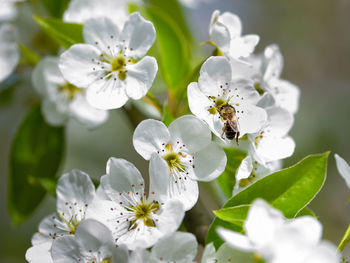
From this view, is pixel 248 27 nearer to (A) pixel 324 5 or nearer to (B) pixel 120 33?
(A) pixel 324 5

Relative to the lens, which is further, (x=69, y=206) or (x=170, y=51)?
(x=170, y=51)

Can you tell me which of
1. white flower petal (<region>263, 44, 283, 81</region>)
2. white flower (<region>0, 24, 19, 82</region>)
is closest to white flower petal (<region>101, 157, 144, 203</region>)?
white flower petal (<region>263, 44, 283, 81</region>)

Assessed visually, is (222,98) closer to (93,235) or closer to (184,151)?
(184,151)

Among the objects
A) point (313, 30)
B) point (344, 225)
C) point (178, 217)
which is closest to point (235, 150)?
point (178, 217)

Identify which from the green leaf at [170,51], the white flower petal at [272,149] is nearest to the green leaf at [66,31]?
the green leaf at [170,51]

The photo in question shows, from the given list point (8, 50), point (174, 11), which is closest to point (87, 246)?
point (8, 50)

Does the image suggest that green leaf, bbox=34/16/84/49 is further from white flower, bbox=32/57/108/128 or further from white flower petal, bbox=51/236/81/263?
white flower petal, bbox=51/236/81/263

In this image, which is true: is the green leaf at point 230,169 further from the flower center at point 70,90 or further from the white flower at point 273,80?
the flower center at point 70,90
